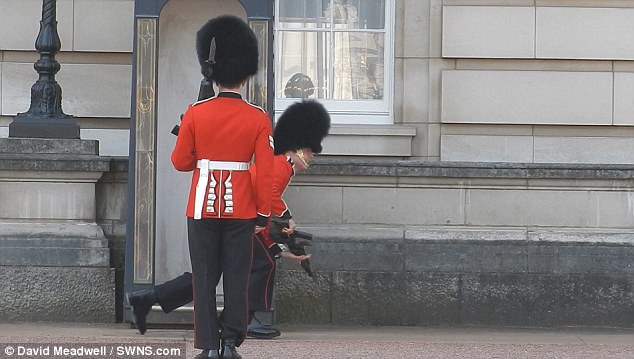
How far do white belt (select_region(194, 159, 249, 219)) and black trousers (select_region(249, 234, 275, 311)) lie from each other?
1413 mm

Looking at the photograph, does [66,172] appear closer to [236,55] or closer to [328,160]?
[328,160]

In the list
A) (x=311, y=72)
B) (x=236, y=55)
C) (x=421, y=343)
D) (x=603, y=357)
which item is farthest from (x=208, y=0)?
(x=603, y=357)

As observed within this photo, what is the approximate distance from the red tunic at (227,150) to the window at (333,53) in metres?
3.22

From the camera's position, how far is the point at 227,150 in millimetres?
7070

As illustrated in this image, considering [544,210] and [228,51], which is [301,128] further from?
[544,210]

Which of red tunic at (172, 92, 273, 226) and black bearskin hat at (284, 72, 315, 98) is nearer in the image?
red tunic at (172, 92, 273, 226)

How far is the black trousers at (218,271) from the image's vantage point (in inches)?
280

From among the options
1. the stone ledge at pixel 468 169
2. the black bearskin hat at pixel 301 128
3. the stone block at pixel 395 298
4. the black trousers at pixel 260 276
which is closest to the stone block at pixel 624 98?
the stone ledge at pixel 468 169

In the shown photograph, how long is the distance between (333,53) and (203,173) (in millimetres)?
3556

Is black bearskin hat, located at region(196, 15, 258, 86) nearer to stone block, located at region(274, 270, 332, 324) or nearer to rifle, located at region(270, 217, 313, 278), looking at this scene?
rifle, located at region(270, 217, 313, 278)

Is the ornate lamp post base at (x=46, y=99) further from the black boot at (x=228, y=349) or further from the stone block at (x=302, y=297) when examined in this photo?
the black boot at (x=228, y=349)

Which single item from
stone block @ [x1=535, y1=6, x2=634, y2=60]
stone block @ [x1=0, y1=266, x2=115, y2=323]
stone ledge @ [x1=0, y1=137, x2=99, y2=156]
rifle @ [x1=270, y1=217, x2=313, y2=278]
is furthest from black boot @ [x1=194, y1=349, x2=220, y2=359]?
stone block @ [x1=535, y1=6, x2=634, y2=60]

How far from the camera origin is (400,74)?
10.2 metres

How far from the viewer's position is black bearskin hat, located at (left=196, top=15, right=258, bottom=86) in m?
7.23
